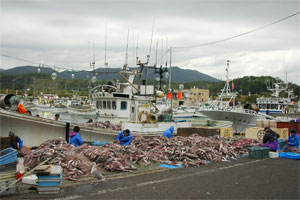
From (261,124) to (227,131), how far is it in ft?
16.1

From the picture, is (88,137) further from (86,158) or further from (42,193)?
(42,193)

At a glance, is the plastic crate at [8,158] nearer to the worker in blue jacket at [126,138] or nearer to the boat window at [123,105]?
the worker in blue jacket at [126,138]

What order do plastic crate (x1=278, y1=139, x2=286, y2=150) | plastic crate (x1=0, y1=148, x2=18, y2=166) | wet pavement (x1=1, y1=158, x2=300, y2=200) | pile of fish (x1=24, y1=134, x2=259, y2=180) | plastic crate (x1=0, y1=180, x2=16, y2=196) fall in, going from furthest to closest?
plastic crate (x1=278, y1=139, x2=286, y2=150) < pile of fish (x1=24, y1=134, x2=259, y2=180) < plastic crate (x1=0, y1=148, x2=18, y2=166) < wet pavement (x1=1, y1=158, x2=300, y2=200) < plastic crate (x1=0, y1=180, x2=16, y2=196)

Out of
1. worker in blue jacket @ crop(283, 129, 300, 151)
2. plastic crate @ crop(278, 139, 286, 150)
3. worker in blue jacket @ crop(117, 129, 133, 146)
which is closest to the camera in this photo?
worker in blue jacket @ crop(117, 129, 133, 146)

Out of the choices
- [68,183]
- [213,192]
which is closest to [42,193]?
[68,183]

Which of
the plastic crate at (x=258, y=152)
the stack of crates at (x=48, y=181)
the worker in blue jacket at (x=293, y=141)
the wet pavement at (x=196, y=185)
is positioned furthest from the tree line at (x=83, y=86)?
the stack of crates at (x=48, y=181)

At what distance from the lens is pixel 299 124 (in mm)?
15000

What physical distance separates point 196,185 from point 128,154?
2881mm

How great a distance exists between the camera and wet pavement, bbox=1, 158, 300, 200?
5.50 m

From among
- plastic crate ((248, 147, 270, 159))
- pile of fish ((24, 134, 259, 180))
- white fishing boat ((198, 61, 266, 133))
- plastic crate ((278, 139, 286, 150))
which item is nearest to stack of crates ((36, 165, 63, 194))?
pile of fish ((24, 134, 259, 180))

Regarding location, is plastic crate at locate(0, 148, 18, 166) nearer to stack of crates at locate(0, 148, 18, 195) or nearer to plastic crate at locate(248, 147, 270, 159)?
stack of crates at locate(0, 148, 18, 195)

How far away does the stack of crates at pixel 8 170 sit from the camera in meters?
5.43

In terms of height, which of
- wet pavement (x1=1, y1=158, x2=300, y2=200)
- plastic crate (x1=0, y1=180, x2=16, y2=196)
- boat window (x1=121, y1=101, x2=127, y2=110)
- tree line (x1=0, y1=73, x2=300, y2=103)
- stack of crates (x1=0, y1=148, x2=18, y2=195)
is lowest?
wet pavement (x1=1, y1=158, x2=300, y2=200)

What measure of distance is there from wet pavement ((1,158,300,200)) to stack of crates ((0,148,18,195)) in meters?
0.25
